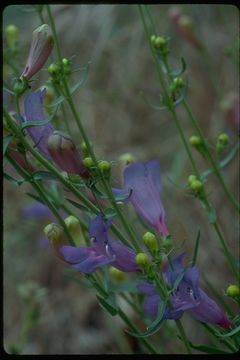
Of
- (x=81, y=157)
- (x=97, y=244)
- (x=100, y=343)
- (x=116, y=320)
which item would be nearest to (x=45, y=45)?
(x=81, y=157)

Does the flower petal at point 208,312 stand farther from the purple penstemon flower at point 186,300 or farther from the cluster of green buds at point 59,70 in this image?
the cluster of green buds at point 59,70

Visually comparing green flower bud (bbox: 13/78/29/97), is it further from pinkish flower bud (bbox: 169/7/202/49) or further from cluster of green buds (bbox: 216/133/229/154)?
pinkish flower bud (bbox: 169/7/202/49)

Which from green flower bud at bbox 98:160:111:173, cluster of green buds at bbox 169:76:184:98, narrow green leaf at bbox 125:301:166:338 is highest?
green flower bud at bbox 98:160:111:173

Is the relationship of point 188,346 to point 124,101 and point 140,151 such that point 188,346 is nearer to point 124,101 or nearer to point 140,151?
point 140,151

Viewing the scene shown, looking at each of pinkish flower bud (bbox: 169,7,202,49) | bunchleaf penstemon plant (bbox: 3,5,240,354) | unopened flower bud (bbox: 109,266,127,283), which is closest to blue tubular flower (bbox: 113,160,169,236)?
bunchleaf penstemon plant (bbox: 3,5,240,354)

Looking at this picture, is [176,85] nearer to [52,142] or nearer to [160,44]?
[160,44]

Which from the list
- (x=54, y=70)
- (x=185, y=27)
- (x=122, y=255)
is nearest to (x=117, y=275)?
(x=122, y=255)

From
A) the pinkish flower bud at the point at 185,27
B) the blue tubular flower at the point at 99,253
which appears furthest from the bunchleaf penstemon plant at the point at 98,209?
the pinkish flower bud at the point at 185,27
